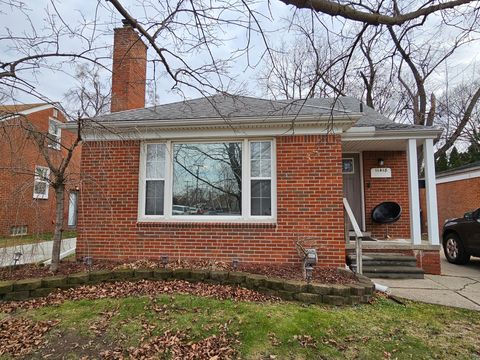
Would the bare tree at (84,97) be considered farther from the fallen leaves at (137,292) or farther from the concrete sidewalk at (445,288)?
the concrete sidewalk at (445,288)

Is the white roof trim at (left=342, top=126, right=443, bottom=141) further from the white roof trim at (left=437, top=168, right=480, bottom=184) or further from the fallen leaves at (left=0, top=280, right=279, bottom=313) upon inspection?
the white roof trim at (left=437, top=168, right=480, bottom=184)

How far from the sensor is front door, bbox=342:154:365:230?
27.7 feet

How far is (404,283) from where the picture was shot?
5.95 metres

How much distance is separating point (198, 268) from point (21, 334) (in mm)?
2648

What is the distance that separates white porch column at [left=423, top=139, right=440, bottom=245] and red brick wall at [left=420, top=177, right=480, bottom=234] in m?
8.92

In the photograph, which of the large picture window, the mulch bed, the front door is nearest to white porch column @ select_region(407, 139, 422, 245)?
the front door

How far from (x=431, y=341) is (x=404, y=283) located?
2.50 meters

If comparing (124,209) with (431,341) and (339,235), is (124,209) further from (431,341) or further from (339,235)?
(431,341)

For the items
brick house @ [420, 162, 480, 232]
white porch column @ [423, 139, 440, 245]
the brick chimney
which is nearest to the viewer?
white porch column @ [423, 139, 440, 245]

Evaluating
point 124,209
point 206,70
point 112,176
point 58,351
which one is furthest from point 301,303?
point 112,176

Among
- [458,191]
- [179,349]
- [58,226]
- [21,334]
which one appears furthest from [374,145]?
[458,191]

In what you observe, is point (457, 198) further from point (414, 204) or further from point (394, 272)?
point (394, 272)

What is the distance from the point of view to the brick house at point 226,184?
6078 mm

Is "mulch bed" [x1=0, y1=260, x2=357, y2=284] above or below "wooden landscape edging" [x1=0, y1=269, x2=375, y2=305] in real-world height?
above
